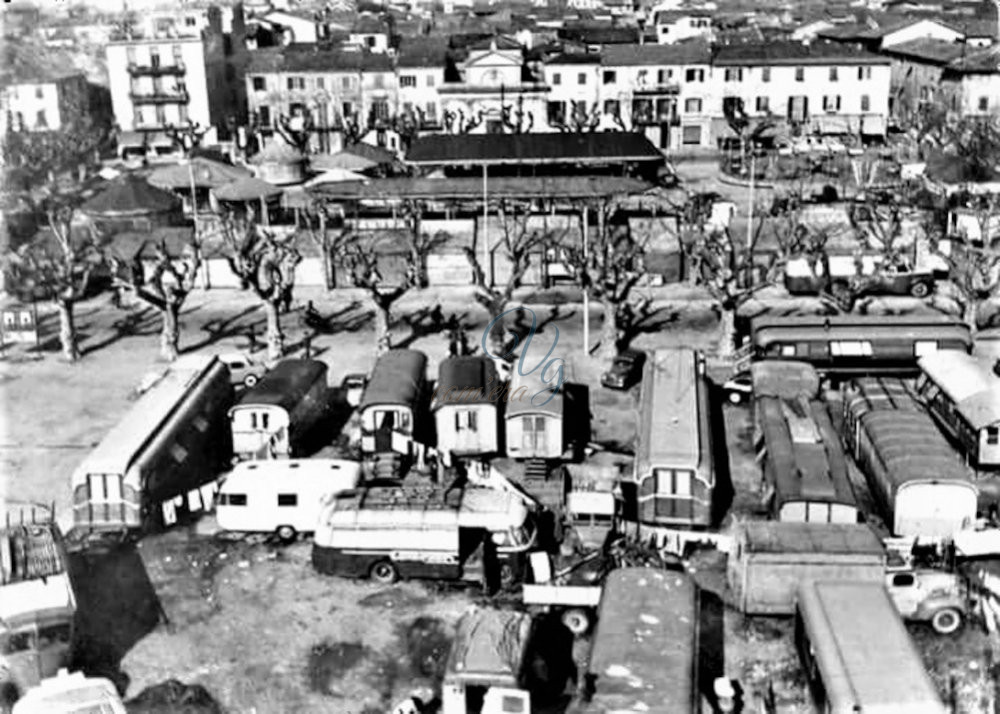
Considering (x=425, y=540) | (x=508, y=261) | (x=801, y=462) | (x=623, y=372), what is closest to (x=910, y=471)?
(x=801, y=462)

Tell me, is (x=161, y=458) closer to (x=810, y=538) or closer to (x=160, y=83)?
(x=810, y=538)

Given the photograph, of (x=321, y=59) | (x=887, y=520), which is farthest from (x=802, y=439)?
(x=321, y=59)

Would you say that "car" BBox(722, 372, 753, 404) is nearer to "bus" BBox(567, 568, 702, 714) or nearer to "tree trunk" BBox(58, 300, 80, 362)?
"bus" BBox(567, 568, 702, 714)

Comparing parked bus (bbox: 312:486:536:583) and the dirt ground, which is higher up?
parked bus (bbox: 312:486:536:583)

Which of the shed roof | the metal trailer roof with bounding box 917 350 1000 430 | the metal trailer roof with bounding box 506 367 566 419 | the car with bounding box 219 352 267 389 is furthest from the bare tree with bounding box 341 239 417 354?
the metal trailer roof with bounding box 917 350 1000 430

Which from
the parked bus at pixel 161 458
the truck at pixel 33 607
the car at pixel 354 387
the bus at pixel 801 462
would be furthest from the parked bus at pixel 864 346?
the truck at pixel 33 607

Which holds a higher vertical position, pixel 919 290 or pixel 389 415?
pixel 919 290
